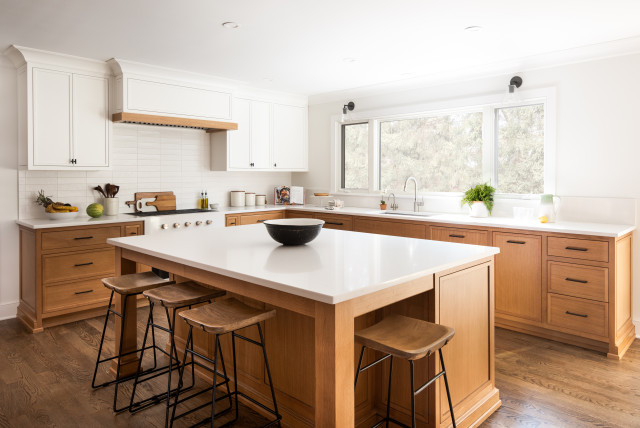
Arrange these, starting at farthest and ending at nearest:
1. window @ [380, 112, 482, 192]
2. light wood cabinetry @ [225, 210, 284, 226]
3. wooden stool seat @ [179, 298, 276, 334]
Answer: light wood cabinetry @ [225, 210, 284, 226] → window @ [380, 112, 482, 192] → wooden stool seat @ [179, 298, 276, 334]

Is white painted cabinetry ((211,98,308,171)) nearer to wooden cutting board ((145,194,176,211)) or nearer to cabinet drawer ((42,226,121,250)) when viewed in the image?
wooden cutting board ((145,194,176,211))

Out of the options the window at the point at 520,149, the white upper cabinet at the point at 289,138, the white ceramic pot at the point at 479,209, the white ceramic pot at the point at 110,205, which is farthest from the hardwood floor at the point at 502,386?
the white upper cabinet at the point at 289,138

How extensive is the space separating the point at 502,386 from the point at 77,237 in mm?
3763

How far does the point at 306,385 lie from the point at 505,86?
3737mm

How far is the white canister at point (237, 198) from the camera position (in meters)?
6.04

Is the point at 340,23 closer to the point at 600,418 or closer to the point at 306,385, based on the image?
the point at 306,385

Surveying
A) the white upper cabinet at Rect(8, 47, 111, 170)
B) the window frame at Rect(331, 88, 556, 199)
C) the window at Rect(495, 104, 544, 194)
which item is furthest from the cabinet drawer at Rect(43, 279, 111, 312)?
the window at Rect(495, 104, 544, 194)

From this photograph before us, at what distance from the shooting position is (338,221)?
549cm

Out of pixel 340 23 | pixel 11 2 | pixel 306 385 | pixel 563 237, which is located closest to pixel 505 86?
pixel 563 237

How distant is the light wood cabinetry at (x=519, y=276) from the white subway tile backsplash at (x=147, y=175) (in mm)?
3563

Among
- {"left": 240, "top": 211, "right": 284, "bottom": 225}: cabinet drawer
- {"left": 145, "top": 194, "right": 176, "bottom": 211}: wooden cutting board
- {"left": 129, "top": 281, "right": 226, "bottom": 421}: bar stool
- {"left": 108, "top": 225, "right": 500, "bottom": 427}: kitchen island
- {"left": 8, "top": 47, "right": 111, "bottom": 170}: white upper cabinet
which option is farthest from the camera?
{"left": 240, "top": 211, "right": 284, "bottom": 225}: cabinet drawer

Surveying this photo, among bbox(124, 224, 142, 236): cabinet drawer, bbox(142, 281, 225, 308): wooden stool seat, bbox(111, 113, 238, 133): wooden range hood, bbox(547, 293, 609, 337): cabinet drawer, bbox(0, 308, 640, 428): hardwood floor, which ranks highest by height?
bbox(111, 113, 238, 133): wooden range hood

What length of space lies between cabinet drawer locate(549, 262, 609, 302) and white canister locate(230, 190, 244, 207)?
380 cm

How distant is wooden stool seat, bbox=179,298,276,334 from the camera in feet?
6.66
